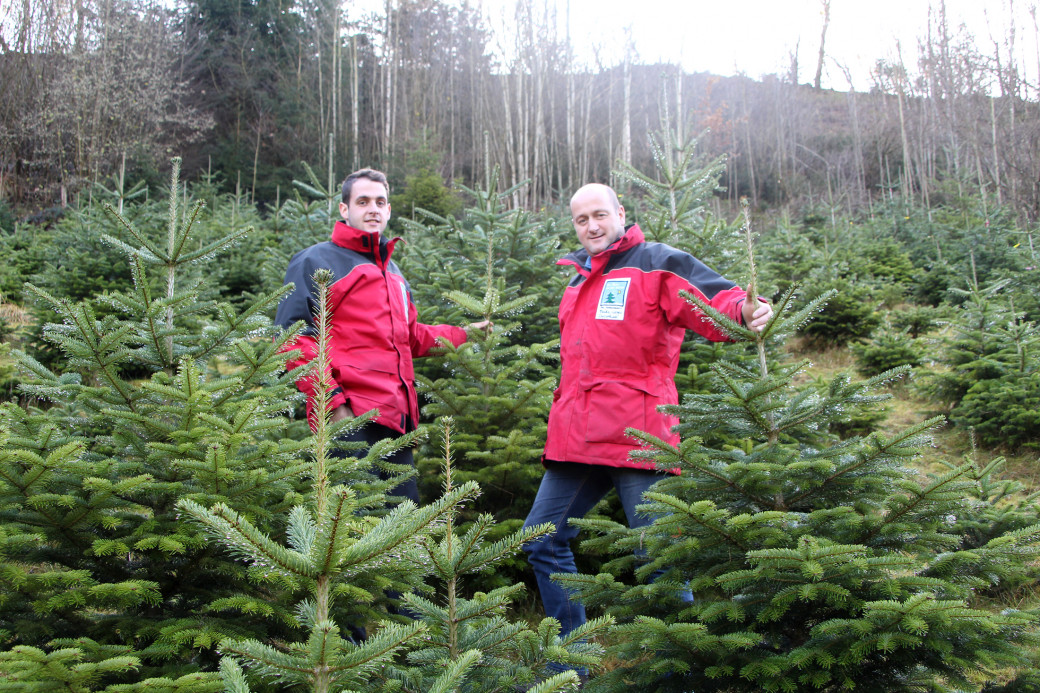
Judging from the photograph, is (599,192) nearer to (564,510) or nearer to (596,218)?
(596,218)

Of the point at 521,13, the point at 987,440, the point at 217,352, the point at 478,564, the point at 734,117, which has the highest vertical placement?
the point at 521,13

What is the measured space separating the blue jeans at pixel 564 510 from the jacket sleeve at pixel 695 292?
68 centimetres

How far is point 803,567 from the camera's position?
1.85 meters

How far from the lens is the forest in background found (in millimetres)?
15258

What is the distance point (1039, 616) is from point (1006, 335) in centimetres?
481

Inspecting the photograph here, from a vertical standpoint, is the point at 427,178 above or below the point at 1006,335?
above

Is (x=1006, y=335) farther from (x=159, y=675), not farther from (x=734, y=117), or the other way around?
(x=734, y=117)

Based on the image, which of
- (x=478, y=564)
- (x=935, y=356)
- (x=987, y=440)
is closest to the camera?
(x=478, y=564)

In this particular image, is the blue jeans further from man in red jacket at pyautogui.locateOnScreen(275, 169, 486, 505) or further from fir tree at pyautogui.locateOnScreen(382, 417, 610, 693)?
fir tree at pyautogui.locateOnScreen(382, 417, 610, 693)

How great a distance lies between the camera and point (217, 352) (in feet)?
9.04

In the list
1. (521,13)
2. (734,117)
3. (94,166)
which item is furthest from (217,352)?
(734,117)

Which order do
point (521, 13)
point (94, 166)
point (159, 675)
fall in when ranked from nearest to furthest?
1. point (159, 675)
2. point (94, 166)
3. point (521, 13)

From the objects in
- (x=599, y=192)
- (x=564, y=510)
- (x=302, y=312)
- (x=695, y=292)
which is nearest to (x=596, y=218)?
(x=599, y=192)

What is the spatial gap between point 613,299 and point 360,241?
142 cm
